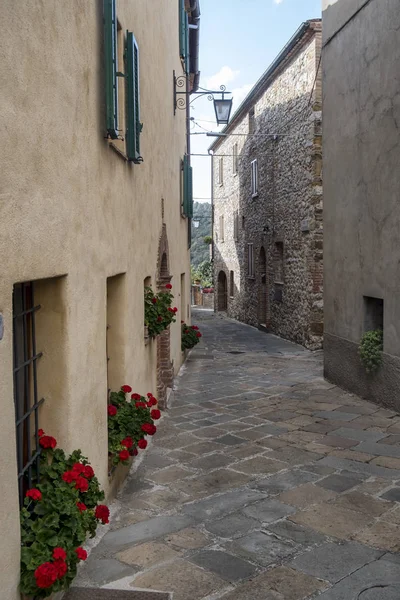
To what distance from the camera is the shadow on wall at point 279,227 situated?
13977 millimetres

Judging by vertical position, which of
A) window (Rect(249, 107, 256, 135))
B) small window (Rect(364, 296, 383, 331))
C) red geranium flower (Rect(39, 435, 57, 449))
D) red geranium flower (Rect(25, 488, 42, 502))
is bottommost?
red geranium flower (Rect(25, 488, 42, 502))

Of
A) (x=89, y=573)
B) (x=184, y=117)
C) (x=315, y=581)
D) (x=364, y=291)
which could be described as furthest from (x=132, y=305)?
(x=184, y=117)

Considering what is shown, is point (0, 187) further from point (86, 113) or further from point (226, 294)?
point (226, 294)

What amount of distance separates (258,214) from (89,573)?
1659cm

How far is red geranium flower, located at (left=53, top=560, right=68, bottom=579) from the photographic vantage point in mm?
2633

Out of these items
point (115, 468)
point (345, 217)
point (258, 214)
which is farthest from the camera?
point (258, 214)

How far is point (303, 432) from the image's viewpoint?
6.81 m

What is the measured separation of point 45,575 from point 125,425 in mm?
2313

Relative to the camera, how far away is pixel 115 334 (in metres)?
5.19

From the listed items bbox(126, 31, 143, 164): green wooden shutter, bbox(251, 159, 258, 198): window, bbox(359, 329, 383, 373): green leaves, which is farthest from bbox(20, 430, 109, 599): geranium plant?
bbox(251, 159, 258, 198): window

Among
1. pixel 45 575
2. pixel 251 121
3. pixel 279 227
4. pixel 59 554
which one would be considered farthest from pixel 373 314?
pixel 251 121

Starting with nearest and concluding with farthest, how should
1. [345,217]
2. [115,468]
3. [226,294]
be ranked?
1. [115,468]
2. [345,217]
3. [226,294]

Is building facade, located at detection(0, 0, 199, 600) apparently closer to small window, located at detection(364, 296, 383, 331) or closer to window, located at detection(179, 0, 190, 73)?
small window, located at detection(364, 296, 383, 331)

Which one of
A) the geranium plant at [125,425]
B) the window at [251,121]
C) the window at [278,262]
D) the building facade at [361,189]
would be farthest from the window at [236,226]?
the geranium plant at [125,425]
